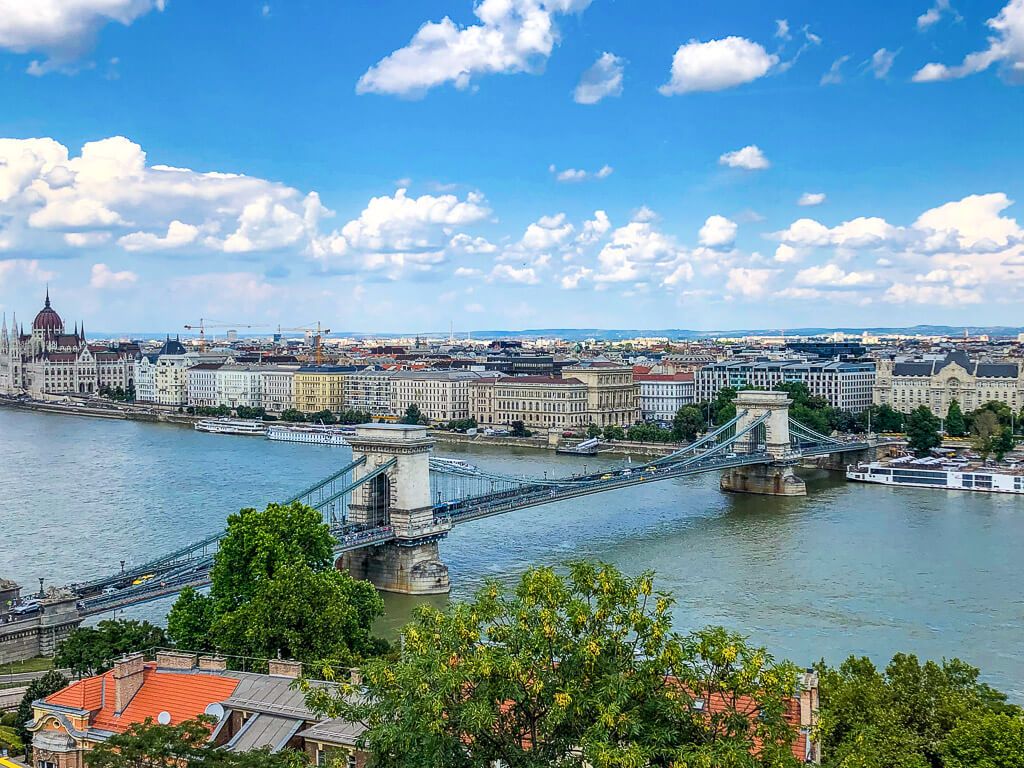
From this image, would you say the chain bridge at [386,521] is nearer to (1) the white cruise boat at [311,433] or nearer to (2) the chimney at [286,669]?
(2) the chimney at [286,669]

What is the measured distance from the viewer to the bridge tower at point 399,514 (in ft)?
77.3

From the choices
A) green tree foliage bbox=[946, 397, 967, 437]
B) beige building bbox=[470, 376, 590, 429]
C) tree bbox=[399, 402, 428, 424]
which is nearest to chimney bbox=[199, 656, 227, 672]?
green tree foliage bbox=[946, 397, 967, 437]

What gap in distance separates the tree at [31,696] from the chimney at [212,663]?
180 cm

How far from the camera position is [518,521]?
105 feet

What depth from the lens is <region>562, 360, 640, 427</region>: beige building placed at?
210 ft

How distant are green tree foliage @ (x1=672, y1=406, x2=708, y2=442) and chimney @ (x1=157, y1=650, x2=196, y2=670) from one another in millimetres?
44511

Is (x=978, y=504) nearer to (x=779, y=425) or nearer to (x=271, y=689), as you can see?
(x=779, y=425)

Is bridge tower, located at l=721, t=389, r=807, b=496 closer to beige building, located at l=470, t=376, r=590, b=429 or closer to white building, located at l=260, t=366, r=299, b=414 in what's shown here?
beige building, located at l=470, t=376, r=590, b=429

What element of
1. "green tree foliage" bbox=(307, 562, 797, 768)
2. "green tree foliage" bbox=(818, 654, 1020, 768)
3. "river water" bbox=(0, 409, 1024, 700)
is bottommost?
"river water" bbox=(0, 409, 1024, 700)

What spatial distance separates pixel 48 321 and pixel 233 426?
175 ft

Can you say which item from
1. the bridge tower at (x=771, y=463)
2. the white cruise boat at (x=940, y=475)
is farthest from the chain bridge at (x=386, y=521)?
the white cruise boat at (x=940, y=475)

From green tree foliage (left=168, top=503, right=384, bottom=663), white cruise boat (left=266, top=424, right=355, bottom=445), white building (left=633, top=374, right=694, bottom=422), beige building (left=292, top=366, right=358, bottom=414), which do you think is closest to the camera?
green tree foliage (left=168, top=503, right=384, bottom=663)

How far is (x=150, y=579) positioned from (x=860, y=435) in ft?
139

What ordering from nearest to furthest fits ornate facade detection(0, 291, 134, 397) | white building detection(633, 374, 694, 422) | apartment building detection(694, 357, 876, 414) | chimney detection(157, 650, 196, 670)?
chimney detection(157, 650, 196, 670) < apartment building detection(694, 357, 876, 414) < white building detection(633, 374, 694, 422) < ornate facade detection(0, 291, 134, 397)
